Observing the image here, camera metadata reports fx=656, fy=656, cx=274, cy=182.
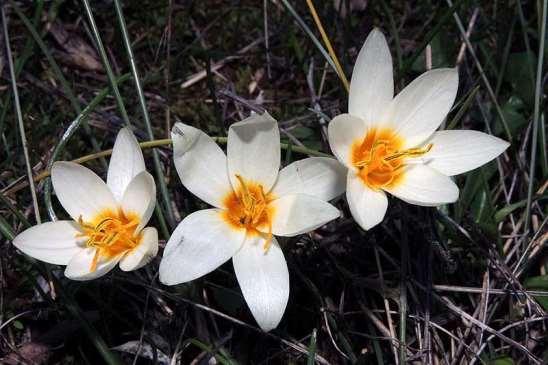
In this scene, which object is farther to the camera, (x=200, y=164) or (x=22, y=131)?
(x=22, y=131)

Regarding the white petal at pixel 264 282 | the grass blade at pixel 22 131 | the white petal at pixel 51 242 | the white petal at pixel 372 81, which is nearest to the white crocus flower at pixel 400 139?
the white petal at pixel 372 81

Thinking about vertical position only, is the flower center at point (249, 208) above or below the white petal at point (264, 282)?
above

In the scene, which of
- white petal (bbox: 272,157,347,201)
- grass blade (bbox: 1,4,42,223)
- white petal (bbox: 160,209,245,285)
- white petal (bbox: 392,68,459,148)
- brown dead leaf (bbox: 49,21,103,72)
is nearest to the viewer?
white petal (bbox: 160,209,245,285)

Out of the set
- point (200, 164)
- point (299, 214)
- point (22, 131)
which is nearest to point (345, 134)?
point (299, 214)

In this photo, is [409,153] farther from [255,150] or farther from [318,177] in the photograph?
[255,150]

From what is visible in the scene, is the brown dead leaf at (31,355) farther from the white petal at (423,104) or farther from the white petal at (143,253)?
the white petal at (423,104)

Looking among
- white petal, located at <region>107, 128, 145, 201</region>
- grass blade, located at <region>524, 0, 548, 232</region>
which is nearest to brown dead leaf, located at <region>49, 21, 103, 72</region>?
white petal, located at <region>107, 128, 145, 201</region>

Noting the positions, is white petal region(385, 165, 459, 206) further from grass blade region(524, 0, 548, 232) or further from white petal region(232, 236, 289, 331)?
grass blade region(524, 0, 548, 232)
